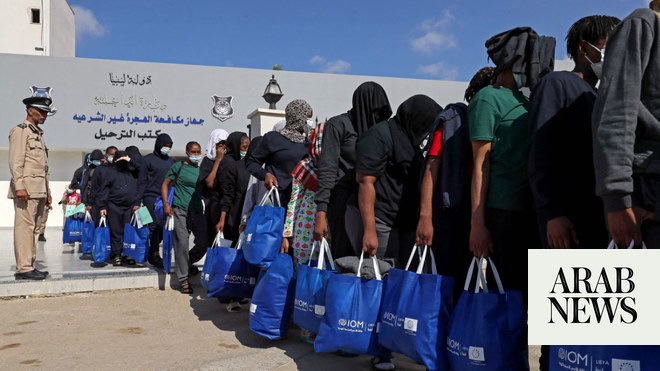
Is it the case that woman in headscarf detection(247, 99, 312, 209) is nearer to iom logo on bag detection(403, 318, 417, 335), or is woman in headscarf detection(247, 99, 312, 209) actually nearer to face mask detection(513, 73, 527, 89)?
iom logo on bag detection(403, 318, 417, 335)

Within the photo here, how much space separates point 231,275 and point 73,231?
18.4 feet

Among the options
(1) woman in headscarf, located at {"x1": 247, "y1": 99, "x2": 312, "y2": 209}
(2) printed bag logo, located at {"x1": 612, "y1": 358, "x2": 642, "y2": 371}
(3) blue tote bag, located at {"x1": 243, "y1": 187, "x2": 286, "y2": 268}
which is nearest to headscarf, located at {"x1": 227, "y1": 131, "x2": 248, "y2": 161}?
(1) woman in headscarf, located at {"x1": 247, "y1": 99, "x2": 312, "y2": 209}

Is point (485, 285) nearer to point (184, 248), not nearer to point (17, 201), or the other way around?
point (184, 248)

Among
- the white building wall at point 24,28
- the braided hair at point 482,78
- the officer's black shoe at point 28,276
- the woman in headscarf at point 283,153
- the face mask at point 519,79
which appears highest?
the white building wall at point 24,28

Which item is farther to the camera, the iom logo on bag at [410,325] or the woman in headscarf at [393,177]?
the woman in headscarf at [393,177]

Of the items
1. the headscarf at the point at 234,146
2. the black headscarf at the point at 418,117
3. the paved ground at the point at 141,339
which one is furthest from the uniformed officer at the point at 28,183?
the black headscarf at the point at 418,117

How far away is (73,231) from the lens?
27.6ft

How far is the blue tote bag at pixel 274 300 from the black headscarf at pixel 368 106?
1.02 m

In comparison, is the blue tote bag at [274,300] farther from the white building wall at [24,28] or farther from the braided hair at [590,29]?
the white building wall at [24,28]

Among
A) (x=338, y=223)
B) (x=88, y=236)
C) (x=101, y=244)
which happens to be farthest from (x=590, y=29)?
(x=88, y=236)

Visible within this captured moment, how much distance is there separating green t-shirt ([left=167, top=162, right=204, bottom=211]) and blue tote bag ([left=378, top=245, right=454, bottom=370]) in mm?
3461

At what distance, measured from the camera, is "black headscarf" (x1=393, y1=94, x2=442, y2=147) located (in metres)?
2.85

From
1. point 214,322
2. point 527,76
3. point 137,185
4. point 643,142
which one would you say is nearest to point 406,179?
point 527,76

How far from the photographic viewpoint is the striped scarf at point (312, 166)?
3406mm
